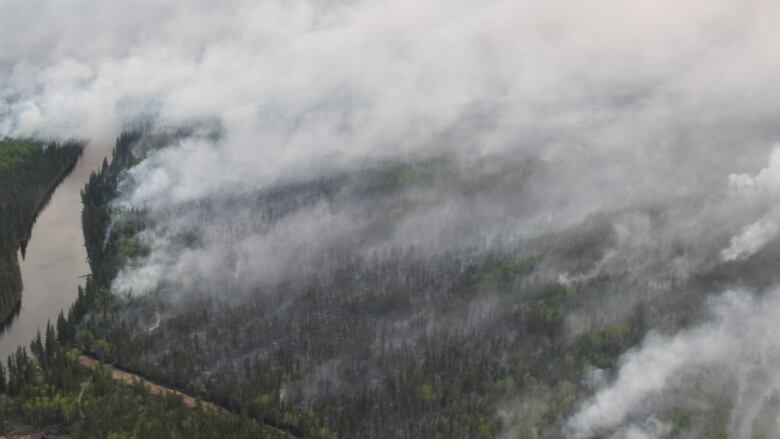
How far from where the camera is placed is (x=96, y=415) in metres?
87.8

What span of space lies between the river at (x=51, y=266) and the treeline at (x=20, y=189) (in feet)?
5.33

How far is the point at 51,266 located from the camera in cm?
13450

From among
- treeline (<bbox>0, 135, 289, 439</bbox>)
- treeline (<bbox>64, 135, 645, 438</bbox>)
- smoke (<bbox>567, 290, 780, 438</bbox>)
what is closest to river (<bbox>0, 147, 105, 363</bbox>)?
treeline (<bbox>64, 135, 645, 438</bbox>)

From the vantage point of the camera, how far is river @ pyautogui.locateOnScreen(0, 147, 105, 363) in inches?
4579

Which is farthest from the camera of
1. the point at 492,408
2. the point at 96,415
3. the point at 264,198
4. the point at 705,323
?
the point at 264,198

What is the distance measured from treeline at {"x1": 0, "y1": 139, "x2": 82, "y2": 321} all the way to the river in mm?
1625

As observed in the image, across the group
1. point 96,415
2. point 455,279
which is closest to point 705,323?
point 455,279

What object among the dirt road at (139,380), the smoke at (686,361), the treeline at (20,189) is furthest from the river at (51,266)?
the smoke at (686,361)

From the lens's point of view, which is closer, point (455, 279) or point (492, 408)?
point (492, 408)

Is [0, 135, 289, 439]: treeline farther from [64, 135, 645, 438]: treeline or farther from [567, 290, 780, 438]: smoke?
[567, 290, 780, 438]: smoke

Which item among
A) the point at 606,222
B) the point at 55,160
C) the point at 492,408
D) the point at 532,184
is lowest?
the point at 492,408

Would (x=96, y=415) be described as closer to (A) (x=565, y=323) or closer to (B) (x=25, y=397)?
(B) (x=25, y=397)

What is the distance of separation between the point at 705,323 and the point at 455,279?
100ft

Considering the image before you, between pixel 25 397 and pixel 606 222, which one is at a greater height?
pixel 606 222
